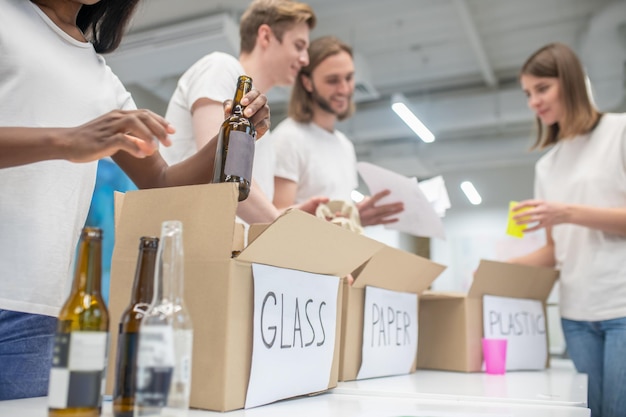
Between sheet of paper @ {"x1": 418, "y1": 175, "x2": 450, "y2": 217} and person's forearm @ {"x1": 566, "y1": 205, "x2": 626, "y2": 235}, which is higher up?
sheet of paper @ {"x1": 418, "y1": 175, "x2": 450, "y2": 217}

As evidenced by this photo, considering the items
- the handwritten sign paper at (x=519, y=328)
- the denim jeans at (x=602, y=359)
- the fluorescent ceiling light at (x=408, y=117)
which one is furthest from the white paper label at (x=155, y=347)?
the fluorescent ceiling light at (x=408, y=117)

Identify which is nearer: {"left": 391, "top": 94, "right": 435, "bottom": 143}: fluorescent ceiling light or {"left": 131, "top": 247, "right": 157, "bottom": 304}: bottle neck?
{"left": 131, "top": 247, "right": 157, "bottom": 304}: bottle neck

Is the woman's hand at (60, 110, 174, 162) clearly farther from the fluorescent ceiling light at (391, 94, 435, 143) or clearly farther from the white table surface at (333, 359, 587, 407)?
the fluorescent ceiling light at (391, 94, 435, 143)

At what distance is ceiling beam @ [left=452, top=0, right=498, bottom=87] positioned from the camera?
176 inches

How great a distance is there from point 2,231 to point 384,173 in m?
0.92

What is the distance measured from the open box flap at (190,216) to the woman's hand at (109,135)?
0.37 ft

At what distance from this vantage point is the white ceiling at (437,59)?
4.42m

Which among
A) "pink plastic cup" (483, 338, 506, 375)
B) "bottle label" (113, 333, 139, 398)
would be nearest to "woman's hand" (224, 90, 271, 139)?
"bottle label" (113, 333, 139, 398)

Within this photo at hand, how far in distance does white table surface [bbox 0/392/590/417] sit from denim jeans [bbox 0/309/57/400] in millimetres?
31

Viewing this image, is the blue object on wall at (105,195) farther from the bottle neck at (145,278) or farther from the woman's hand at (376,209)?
the bottle neck at (145,278)

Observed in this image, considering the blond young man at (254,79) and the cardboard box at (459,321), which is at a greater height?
the blond young man at (254,79)

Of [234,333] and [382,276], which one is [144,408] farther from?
[382,276]

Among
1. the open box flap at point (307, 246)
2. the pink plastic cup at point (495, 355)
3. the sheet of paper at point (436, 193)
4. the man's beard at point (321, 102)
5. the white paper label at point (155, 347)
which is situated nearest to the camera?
the white paper label at point (155, 347)

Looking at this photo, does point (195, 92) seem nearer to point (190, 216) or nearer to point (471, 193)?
point (190, 216)
